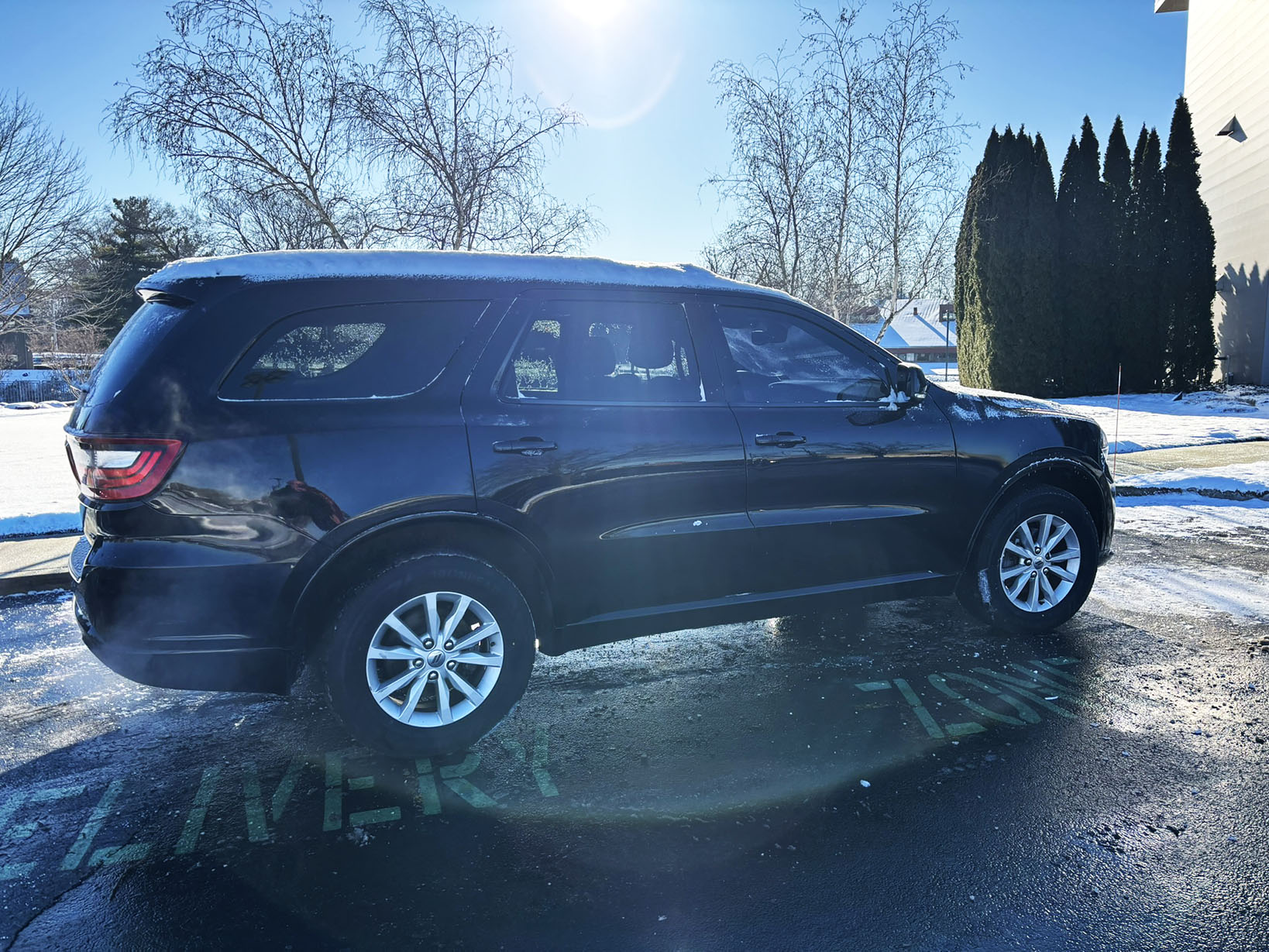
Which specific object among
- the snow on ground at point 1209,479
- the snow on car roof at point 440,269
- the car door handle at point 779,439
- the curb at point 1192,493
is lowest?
the curb at point 1192,493

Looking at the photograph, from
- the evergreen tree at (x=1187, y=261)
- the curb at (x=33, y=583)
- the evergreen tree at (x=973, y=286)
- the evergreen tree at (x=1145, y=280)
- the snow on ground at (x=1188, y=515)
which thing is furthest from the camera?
the evergreen tree at (x=973, y=286)

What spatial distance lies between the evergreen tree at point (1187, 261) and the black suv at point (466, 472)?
23146mm

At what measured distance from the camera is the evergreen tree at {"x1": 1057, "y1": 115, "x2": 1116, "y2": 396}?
23438mm

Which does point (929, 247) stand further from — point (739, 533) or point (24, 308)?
point (24, 308)

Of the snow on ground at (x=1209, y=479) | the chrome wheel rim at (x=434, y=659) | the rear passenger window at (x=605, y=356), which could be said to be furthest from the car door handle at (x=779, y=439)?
the snow on ground at (x=1209, y=479)

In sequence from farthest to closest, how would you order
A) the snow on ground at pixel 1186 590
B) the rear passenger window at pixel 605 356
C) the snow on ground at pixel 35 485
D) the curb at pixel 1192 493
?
the curb at pixel 1192 493 < the snow on ground at pixel 35 485 < the snow on ground at pixel 1186 590 < the rear passenger window at pixel 605 356

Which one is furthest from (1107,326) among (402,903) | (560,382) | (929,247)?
(402,903)

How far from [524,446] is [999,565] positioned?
8.90 feet

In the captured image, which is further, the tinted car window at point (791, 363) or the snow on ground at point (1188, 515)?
the snow on ground at point (1188, 515)

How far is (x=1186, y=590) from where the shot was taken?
5555 mm

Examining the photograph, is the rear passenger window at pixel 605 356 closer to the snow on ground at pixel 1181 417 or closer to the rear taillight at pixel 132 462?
the rear taillight at pixel 132 462

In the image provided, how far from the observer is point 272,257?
331 cm


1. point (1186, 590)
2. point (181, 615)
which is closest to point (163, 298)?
point (181, 615)

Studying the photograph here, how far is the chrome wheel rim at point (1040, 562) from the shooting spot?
4.62 meters
